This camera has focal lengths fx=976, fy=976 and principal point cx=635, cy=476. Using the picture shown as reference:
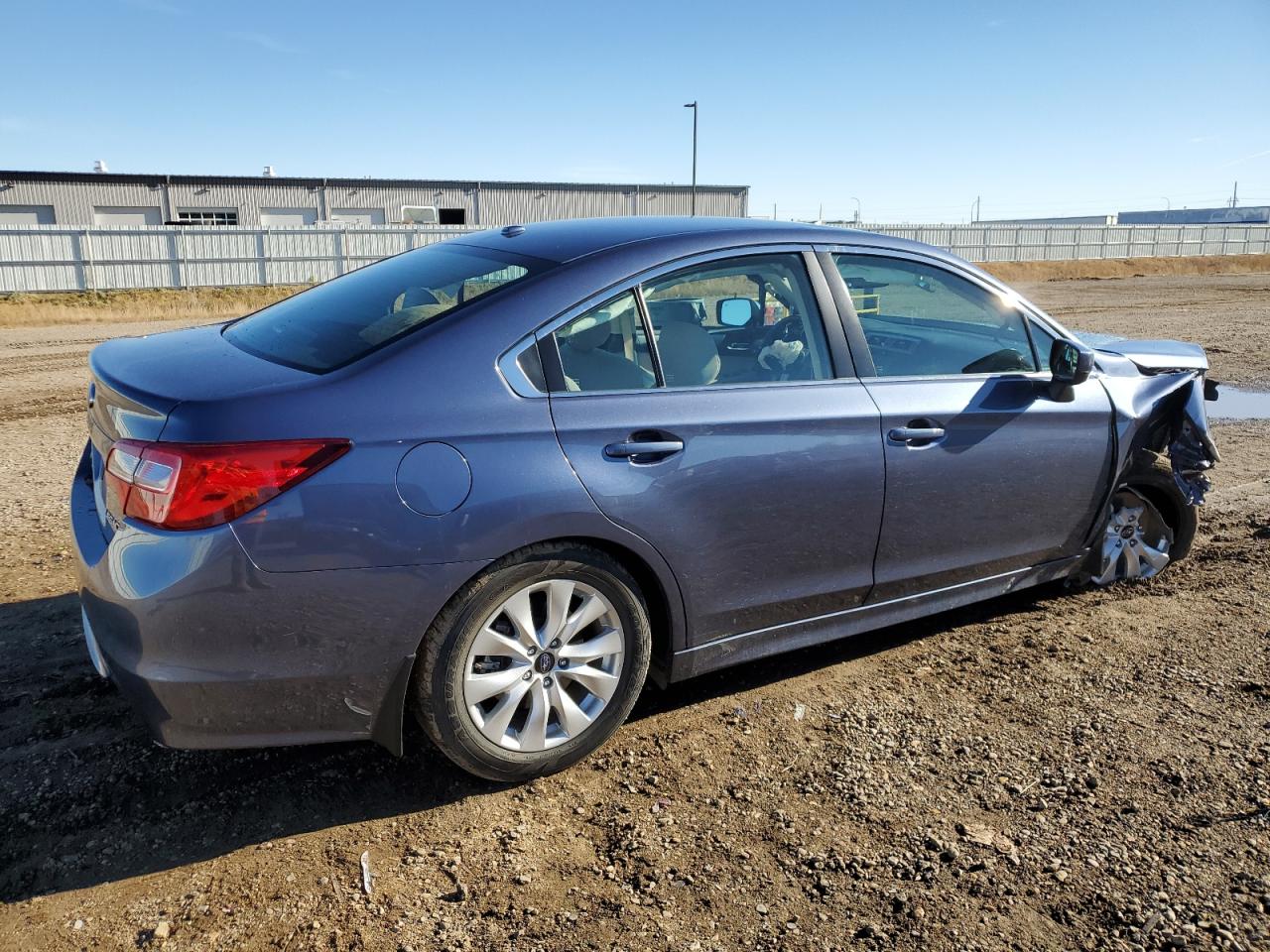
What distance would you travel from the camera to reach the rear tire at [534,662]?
2.82m

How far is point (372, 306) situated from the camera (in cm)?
333

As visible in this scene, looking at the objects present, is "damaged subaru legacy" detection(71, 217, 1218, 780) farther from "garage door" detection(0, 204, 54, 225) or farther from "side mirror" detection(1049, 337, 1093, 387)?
"garage door" detection(0, 204, 54, 225)

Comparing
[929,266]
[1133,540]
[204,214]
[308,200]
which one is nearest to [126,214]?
[204,214]

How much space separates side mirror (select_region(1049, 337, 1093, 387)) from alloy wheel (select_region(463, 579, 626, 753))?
2204 millimetres

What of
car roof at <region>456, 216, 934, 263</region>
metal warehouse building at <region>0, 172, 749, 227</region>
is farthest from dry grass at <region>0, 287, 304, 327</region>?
car roof at <region>456, 216, 934, 263</region>

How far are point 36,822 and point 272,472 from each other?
1341 mm

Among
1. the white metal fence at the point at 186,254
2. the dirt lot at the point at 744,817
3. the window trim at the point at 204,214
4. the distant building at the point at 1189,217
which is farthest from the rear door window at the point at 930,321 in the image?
the distant building at the point at 1189,217

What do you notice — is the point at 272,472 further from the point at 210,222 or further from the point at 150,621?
the point at 210,222

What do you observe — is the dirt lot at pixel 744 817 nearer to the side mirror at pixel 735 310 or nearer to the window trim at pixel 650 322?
the window trim at pixel 650 322

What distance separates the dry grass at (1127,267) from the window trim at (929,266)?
36.1m

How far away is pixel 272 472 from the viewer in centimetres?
256

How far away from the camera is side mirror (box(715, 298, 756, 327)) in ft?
11.8

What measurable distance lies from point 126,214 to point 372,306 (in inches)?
1741

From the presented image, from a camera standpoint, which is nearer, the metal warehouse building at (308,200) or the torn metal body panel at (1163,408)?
the torn metal body panel at (1163,408)
